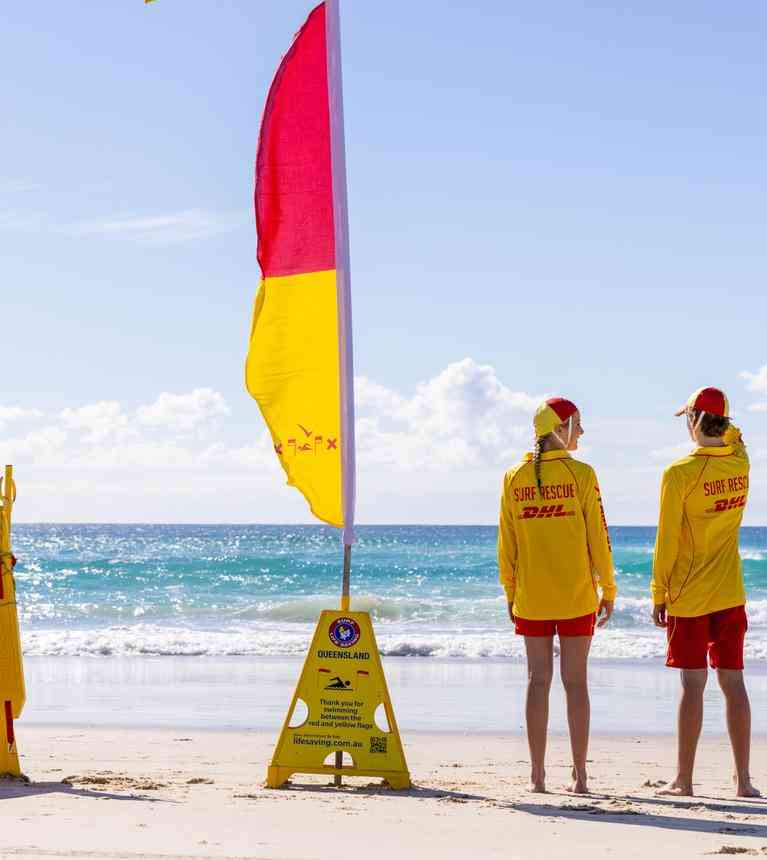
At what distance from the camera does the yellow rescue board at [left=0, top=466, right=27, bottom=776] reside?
18.2 feet

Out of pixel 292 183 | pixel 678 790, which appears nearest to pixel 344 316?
pixel 292 183

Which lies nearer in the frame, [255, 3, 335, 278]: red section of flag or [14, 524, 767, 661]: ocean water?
[255, 3, 335, 278]: red section of flag

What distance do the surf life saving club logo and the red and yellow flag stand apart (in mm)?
425

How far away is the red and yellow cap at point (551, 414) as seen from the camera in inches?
207

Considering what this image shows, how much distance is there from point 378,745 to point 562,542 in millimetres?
1163

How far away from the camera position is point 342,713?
213 inches

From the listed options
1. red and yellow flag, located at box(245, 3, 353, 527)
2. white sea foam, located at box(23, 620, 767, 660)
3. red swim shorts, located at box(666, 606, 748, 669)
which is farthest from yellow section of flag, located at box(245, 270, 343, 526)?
white sea foam, located at box(23, 620, 767, 660)

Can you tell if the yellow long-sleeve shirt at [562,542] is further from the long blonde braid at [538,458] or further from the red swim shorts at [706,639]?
the red swim shorts at [706,639]

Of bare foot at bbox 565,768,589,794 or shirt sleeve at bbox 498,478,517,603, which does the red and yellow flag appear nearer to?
shirt sleeve at bbox 498,478,517,603

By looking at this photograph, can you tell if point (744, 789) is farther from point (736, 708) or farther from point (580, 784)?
point (580, 784)

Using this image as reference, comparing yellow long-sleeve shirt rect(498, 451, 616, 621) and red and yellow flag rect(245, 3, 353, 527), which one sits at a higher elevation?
red and yellow flag rect(245, 3, 353, 527)

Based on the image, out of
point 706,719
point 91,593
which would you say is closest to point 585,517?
point 706,719

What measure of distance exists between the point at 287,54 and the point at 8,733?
3.22 m

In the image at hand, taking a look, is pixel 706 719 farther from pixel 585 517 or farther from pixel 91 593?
pixel 91 593
